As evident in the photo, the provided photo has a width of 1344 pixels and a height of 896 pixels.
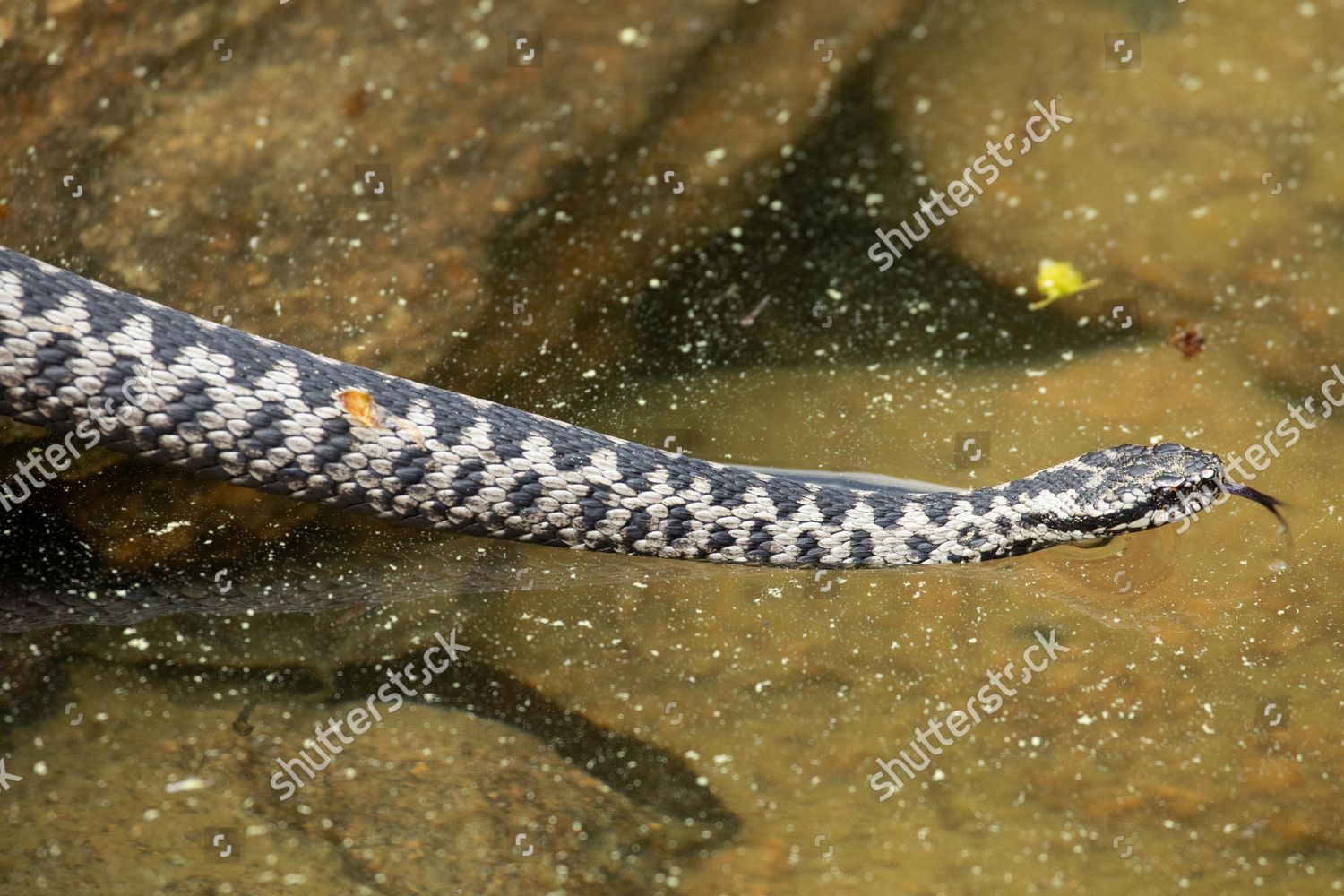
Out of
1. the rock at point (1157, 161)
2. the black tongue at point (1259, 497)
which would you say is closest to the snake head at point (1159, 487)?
the black tongue at point (1259, 497)

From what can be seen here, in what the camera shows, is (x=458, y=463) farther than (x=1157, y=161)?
No

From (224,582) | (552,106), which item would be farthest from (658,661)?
(552,106)

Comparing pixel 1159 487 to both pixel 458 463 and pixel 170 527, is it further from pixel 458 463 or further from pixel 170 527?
pixel 170 527

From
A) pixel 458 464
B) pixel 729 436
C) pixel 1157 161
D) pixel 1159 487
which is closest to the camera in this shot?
pixel 458 464

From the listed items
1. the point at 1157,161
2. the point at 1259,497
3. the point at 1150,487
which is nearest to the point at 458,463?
the point at 1150,487

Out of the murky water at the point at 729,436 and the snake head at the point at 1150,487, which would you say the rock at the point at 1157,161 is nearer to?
the murky water at the point at 729,436
